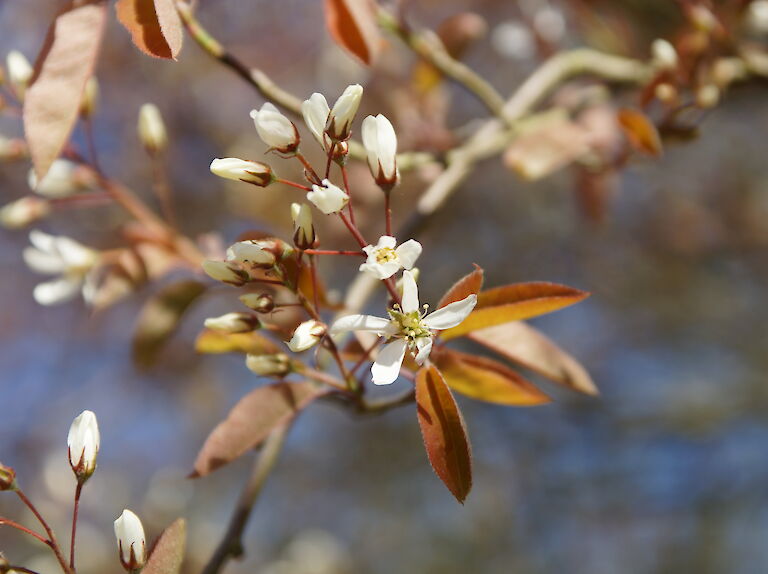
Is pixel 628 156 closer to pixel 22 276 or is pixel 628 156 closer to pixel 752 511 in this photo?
pixel 752 511

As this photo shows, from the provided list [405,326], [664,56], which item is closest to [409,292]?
[405,326]

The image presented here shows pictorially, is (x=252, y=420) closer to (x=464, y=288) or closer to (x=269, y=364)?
(x=269, y=364)

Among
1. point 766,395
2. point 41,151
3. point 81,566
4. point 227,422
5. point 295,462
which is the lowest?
point 295,462

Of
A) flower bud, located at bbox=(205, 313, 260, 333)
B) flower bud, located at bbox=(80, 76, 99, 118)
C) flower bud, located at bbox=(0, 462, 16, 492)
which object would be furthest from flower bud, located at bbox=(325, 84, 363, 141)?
flower bud, located at bbox=(80, 76, 99, 118)

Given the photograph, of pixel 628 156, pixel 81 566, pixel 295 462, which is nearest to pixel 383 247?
pixel 628 156

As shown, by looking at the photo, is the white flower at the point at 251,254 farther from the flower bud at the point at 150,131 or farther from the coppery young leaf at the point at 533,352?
the flower bud at the point at 150,131

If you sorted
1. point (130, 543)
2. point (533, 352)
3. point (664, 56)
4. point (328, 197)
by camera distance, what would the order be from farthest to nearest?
point (664, 56) < point (533, 352) < point (130, 543) < point (328, 197)

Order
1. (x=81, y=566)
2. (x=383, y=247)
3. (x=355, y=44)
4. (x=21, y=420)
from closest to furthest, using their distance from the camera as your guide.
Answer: (x=383, y=247)
(x=355, y=44)
(x=81, y=566)
(x=21, y=420)
